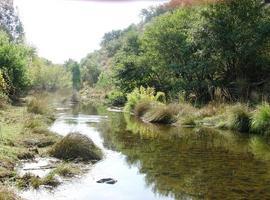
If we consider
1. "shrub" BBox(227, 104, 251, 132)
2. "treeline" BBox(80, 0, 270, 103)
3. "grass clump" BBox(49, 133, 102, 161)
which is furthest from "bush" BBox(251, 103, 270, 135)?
"grass clump" BBox(49, 133, 102, 161)

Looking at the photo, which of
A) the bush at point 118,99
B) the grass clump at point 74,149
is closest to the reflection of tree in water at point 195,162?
the grass clump at point 74,149

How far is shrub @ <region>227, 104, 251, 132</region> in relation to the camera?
18.9 m

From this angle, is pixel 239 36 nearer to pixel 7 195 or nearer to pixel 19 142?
pixel 19 142

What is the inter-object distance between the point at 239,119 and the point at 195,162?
8.08 m

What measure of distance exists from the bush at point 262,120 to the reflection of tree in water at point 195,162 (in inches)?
39.2

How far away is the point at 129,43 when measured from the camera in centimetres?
5372

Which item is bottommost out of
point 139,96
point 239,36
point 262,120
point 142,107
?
point 262,120

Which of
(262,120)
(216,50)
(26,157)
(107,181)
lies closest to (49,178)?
(107,181)

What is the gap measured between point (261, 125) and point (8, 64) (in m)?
21.0

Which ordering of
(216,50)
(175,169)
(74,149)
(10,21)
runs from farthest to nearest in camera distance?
(10,21) < (216,50) < (74,149) < (175,169)

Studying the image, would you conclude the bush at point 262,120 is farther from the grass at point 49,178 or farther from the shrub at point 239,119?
the grass at point 49,178

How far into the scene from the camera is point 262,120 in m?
17.8

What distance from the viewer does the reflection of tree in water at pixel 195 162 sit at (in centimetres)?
890

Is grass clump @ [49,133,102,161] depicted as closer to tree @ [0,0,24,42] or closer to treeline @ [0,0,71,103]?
treeline @ [0,0,71,103]
